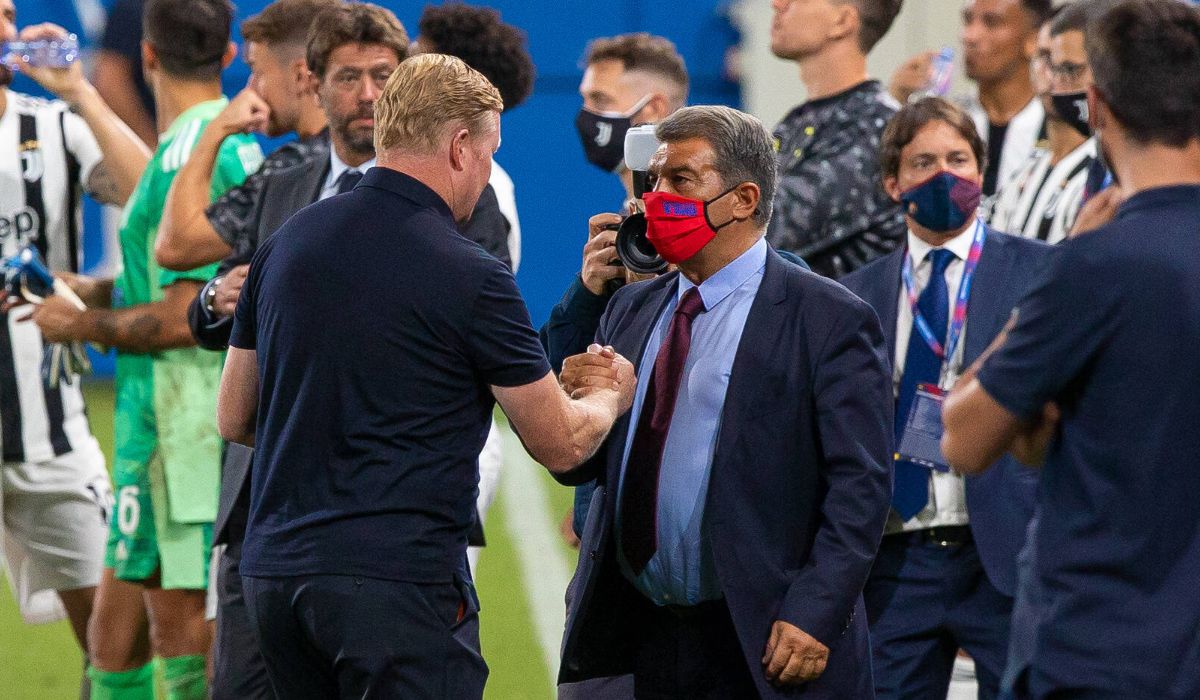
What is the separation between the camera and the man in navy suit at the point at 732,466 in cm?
312

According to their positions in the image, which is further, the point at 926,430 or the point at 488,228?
the point at 488,228

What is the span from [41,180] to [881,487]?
3424 mm

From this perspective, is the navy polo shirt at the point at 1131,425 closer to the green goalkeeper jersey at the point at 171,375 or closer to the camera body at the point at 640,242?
the camera body at the point at 640,242

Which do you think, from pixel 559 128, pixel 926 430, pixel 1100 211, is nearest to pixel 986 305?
pixel 926 430

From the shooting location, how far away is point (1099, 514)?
2.45 meters

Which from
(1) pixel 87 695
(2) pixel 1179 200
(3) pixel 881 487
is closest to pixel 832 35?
(3) pixel 881 487

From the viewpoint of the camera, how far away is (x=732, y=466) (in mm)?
3152

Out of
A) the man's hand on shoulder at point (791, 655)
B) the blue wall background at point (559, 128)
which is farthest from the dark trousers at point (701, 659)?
the blue wall background at point (559, 128)

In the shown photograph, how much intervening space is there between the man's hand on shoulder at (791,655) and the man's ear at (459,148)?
3.48 ft

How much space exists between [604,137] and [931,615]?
6.26ft

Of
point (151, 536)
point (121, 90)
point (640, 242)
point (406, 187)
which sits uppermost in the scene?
point (406, 187)

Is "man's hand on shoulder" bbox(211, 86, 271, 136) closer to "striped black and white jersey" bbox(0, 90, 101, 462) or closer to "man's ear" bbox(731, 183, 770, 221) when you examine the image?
"striped black and white jersey" bbox(0, 90, 101, 462)

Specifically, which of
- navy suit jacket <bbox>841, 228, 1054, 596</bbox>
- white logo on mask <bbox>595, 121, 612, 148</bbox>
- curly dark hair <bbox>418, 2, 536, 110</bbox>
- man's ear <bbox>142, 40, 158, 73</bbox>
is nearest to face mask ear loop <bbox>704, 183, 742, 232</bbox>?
navy suit jacket <bbox>841, 228, 1054, 596</bbox>

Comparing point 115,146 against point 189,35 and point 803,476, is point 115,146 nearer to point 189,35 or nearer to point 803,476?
point 189,35
